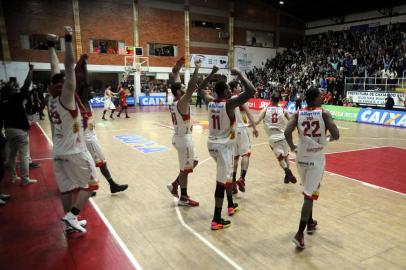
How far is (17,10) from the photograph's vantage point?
24922 mm

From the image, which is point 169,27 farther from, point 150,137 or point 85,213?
point 85,213

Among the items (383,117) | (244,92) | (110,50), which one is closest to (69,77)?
(244,92)

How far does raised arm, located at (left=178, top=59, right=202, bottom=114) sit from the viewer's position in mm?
4686

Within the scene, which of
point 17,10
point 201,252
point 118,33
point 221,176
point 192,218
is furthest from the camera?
point 118,33

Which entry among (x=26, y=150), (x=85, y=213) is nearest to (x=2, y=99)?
(x=26, y=150)

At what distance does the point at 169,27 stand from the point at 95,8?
687cm

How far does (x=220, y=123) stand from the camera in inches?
189

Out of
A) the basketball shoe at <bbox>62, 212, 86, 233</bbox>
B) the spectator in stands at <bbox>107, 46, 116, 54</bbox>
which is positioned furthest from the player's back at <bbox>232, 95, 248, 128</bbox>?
the spectator in stands at <bbox>107, 46, 116, 54</bbox>

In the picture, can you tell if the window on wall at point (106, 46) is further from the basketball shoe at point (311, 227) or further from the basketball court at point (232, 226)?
the basketball shoe at point (311, 227)

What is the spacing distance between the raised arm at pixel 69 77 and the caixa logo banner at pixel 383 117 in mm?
16242

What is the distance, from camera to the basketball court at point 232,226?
4.05 metres

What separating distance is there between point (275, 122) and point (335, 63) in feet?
66.7

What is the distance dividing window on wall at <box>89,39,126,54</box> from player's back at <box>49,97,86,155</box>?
25.9 m

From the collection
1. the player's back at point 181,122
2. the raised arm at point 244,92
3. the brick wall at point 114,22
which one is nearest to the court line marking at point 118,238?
the player's back at point 181,122
